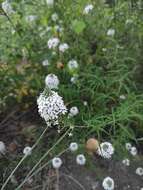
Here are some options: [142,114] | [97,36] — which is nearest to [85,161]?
[142,114]

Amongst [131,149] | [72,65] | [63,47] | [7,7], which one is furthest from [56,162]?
[7,7]

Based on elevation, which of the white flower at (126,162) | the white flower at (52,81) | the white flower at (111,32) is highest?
the white flower at (111,32)

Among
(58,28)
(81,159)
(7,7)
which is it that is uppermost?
(7,7)

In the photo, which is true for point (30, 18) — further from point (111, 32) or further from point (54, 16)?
point (111, 32)

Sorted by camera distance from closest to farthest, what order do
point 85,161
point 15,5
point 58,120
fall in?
point 58,120 → point 85,161 → point 15,5

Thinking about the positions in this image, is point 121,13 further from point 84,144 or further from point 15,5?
point 84,144

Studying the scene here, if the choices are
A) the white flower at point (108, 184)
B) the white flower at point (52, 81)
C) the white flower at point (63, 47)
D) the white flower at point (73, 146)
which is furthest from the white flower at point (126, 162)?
the white flower at point (63, 47)

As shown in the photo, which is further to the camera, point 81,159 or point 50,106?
point 81,159

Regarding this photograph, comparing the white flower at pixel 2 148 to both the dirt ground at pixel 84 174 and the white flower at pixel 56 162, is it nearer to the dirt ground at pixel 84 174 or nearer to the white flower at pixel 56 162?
the dirt ground at pixel 84 174
